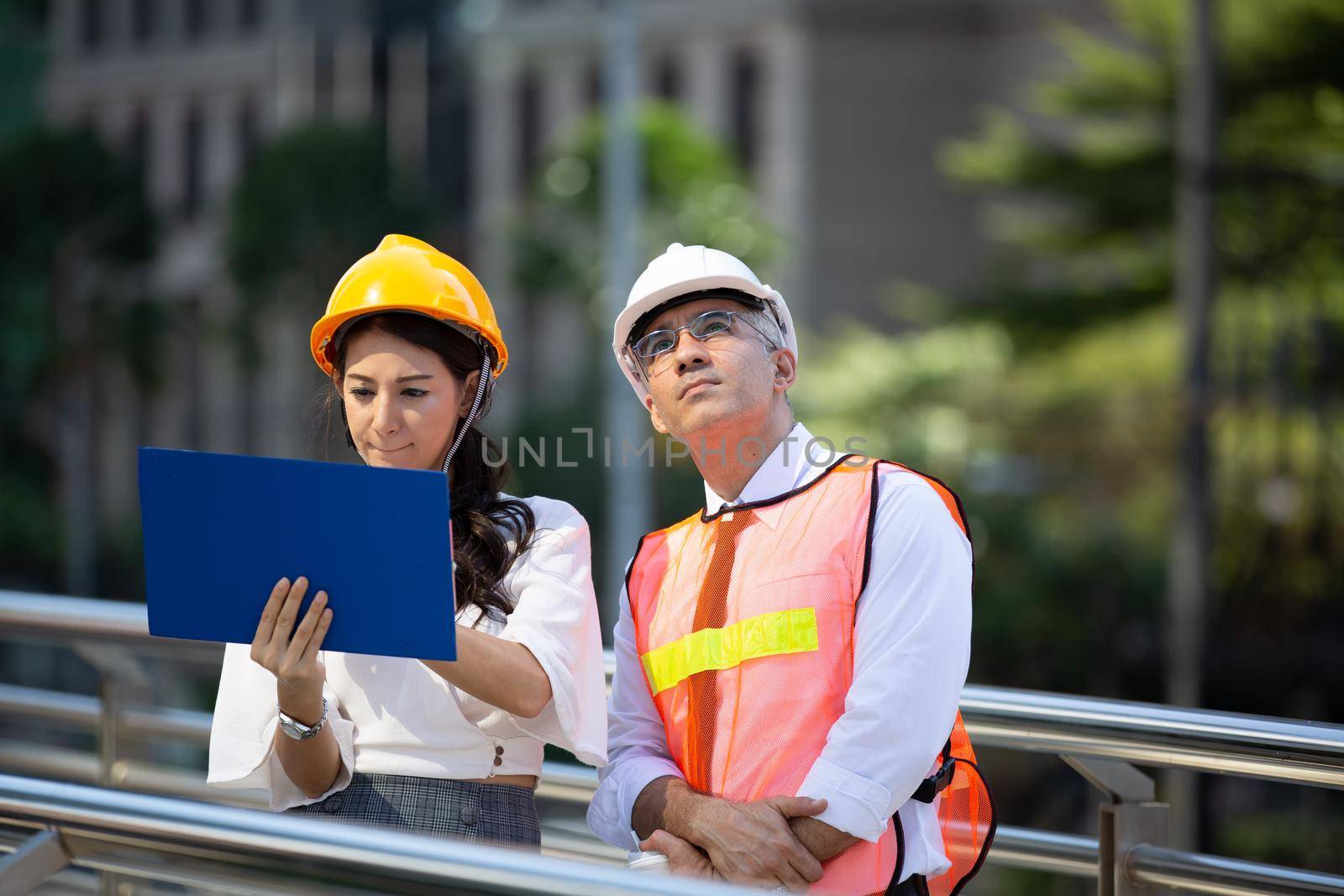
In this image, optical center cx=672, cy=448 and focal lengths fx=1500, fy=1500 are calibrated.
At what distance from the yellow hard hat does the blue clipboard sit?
1.09ft

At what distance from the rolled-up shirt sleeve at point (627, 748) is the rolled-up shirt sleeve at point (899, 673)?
0.27 meters

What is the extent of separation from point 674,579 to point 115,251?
1035 inches

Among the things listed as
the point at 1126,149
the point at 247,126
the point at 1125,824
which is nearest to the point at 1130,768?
the point at 1125,824

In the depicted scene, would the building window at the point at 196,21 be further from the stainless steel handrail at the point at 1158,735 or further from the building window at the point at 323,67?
the stainless steel handrail at the point at 1158,735

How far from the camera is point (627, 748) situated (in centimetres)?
211

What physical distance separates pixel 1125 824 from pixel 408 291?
137 centimetres

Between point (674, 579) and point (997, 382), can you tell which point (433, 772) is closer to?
point (674, 579)

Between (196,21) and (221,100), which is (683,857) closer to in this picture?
(221,100)

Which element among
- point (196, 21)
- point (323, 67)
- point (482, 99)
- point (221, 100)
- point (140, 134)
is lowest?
point (140, 134)

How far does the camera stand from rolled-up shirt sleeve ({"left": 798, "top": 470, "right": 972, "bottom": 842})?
1822mm

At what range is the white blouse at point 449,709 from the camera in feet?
6.42

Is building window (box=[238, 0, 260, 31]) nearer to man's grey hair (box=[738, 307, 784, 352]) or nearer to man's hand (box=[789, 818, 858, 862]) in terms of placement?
man's grey hair (box=[738, 307, 784, 352])

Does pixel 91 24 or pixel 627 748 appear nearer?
pixel 627 748

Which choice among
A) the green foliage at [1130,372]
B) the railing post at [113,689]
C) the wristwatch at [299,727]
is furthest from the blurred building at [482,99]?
the wristwatch at [299,727]
